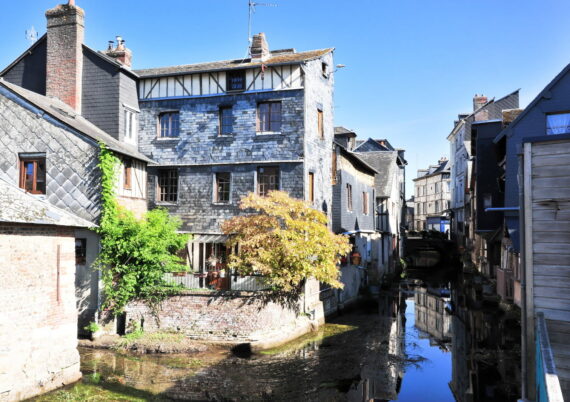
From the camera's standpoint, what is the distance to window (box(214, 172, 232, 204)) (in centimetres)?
2127

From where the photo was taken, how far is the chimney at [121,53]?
22656mm

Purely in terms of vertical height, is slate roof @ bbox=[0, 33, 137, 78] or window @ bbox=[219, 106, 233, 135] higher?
slate roof @ bbox=[0, 33, 137, 78]

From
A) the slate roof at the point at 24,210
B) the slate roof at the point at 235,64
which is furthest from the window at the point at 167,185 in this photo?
the slate roof at the point at 24,210

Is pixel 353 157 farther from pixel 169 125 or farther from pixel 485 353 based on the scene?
pixel 485 353

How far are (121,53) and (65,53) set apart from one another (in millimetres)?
2553

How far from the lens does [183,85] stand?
21891mm

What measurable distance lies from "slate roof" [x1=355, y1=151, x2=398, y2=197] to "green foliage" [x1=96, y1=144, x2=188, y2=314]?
21.3 m

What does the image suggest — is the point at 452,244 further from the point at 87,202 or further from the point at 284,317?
the point at 87,202

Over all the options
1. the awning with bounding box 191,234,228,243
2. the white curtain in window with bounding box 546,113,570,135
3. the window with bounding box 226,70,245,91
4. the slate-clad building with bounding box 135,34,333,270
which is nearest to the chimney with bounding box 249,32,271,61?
the slate-clad building with bounding box 135,34,333,270

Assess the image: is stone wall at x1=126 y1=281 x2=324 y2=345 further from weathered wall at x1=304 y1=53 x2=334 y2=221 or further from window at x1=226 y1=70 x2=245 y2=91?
window at x1=226 y1=70 x2=245 y2=91

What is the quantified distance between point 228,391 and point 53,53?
17.0m

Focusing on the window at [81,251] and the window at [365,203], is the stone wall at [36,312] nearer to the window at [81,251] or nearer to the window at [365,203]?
the window at [81,251]

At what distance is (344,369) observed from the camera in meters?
14.9

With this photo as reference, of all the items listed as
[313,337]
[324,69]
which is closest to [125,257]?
[313,337]
